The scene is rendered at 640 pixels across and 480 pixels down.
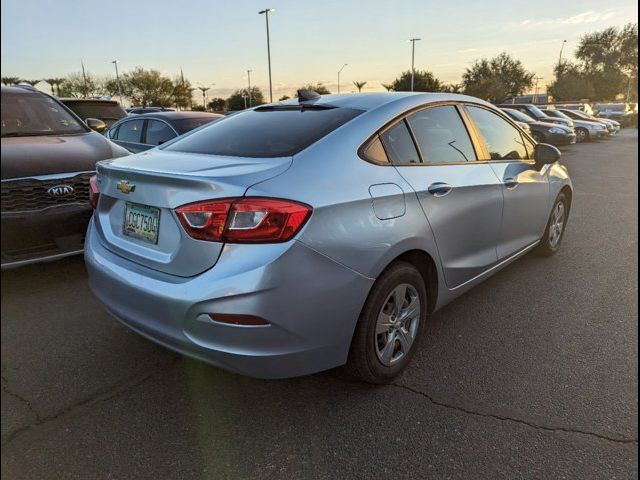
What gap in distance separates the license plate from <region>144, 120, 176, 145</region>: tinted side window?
4.47 m

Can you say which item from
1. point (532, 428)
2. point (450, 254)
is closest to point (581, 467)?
point (532, 428)

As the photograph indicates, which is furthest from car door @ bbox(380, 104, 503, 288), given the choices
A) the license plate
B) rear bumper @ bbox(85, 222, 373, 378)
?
the license plate

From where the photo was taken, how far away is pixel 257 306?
1977 millimetres

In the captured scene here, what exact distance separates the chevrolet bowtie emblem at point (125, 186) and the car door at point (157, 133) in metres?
4.42

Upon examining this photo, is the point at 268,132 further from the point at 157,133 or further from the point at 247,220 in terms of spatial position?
the point at 157,133

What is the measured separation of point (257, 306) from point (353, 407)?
34.7 inches

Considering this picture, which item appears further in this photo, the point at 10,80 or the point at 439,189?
the point at 439,189

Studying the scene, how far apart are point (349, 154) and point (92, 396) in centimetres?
179

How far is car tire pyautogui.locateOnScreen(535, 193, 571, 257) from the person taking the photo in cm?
457

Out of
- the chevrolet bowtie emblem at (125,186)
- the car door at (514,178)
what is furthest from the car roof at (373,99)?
the chevrolet bowtie emblem at (125,186)

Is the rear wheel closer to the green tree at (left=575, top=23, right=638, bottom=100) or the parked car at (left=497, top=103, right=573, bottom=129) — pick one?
the parked car at (left=497, top=103, right=573, bottom=129)

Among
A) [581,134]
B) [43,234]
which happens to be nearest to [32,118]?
[43,234]

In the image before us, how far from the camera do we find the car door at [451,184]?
8.95 feet

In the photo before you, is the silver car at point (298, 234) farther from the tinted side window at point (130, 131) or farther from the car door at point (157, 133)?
the tinted side window at point (130, 131)
